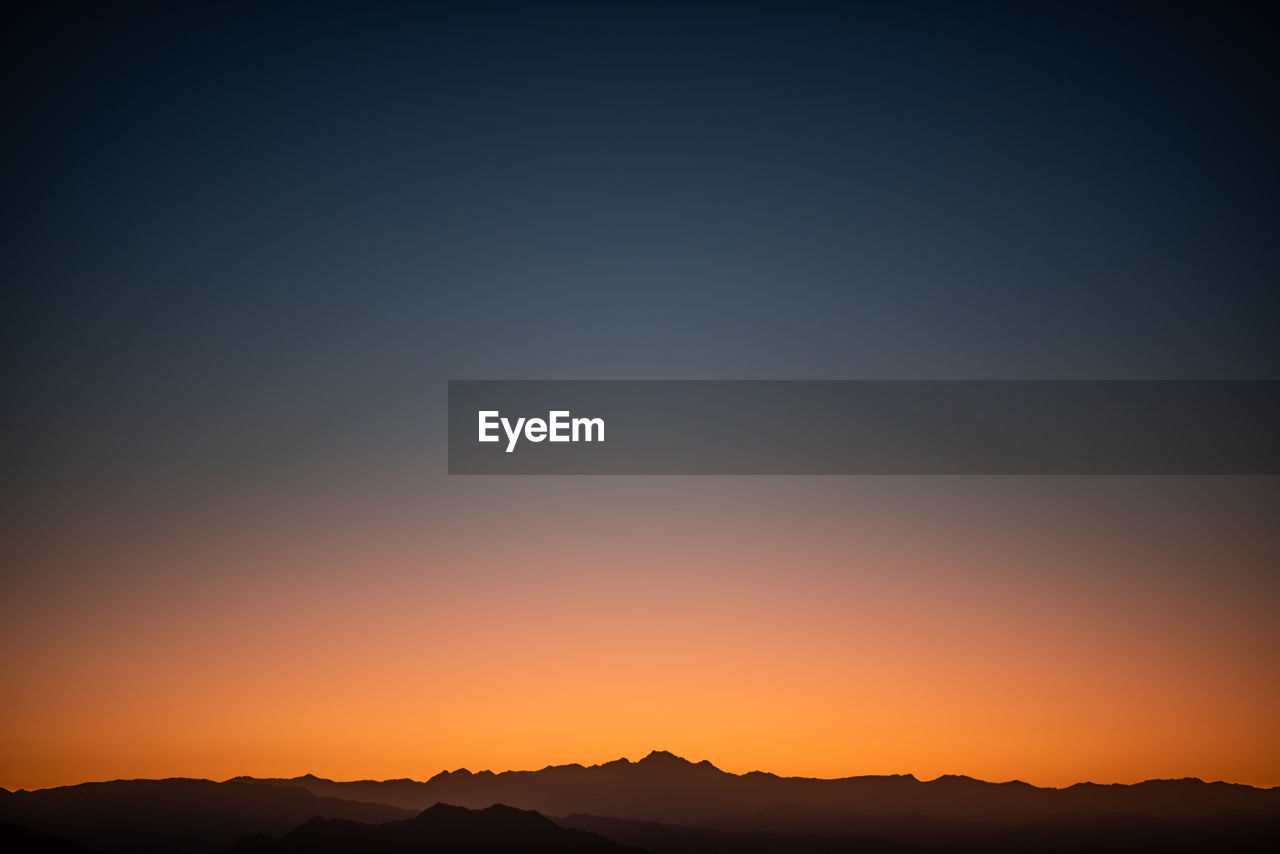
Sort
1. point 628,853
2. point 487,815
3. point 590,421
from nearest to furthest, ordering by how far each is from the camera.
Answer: point 590,421 → point 628,853 → point 487,815

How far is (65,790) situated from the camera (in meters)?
195

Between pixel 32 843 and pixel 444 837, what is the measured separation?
7424 cm

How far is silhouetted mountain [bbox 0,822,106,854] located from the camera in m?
108

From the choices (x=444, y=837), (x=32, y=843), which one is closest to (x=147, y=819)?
(x=444, y=837)

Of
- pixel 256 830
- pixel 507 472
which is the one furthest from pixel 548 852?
pixel 507 472

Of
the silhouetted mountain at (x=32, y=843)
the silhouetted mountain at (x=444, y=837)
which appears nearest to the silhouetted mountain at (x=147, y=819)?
the silhouetted mountain at (x=444, y=837)

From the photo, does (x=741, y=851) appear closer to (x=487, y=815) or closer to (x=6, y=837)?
(x=487, y=815)

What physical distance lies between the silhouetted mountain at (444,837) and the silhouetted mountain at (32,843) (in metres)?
43.9

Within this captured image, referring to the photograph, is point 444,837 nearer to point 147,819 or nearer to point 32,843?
point 147,819

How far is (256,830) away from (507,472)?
17683 cm

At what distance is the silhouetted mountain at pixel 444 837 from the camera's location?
6373 inches

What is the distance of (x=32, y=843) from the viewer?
111 m

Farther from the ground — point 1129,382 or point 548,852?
point 1129,382

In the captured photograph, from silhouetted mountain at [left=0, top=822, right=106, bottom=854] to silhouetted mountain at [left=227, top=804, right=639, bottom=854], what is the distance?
43.9m
